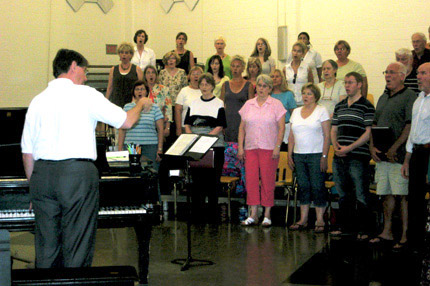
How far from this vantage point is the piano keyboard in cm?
457

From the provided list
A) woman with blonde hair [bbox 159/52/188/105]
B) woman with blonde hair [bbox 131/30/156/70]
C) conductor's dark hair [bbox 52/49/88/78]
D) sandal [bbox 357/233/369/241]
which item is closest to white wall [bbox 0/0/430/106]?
woman with blonde hair [bbox 131/30/156/70]

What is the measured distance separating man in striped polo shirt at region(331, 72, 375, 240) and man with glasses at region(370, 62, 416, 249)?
0.18m

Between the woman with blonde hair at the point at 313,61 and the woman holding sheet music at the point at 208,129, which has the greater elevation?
the woman with blonde hair at the point at 313,61

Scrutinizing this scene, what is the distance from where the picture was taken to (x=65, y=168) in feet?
11.8

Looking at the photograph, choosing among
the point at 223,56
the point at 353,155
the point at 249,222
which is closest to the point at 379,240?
the point at 353,155

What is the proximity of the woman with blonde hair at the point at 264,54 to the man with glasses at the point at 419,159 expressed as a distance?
10.5ft

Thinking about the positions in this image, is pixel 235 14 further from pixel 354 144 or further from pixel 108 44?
pixel 354 144

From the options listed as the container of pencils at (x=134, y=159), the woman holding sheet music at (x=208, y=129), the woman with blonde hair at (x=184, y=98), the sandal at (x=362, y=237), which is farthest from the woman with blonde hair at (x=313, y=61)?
the container of pencils at (x=134, y=159)

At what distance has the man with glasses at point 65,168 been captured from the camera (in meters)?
3.62

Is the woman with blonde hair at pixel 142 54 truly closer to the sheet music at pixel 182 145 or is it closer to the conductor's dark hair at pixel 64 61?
the sheet music at pixel 182 145

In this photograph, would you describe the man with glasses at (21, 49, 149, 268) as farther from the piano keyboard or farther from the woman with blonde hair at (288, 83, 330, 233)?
the woman with blonde hair at (288, 83, 330, 233)

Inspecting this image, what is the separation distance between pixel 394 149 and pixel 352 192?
0.73 meters

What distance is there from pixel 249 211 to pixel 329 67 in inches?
79.7

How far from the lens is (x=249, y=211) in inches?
296
